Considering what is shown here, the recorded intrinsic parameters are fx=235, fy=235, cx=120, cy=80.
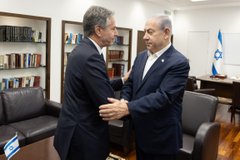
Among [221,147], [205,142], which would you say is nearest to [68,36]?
[221,147]

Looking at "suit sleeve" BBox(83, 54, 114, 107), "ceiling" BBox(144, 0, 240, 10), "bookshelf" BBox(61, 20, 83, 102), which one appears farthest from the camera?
"ceiling" BBox(144, 0, 240, 10)

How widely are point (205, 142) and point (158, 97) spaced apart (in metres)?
0.79

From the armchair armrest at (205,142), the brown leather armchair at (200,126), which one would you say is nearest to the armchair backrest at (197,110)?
the brown leather armchair at (200,126)

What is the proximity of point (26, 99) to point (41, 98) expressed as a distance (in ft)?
0.88

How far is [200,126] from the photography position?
2.17 metres

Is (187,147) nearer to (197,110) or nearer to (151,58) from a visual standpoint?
(197,110)

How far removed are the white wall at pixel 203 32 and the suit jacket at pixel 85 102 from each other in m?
7.23

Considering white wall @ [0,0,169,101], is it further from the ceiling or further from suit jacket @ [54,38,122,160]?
suit jacket @ [54,38,122,160]

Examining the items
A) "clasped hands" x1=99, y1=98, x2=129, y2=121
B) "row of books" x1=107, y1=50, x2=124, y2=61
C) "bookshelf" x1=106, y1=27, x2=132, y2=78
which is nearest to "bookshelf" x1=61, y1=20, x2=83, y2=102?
"row of books" x1=107, y1=50, x2=124, y2=61

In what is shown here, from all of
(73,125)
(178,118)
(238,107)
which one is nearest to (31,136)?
(73,125)

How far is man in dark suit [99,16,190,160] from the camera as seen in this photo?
1.53 metres

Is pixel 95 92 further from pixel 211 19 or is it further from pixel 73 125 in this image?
pixel 211 19

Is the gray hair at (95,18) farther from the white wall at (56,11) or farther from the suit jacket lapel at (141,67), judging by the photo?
the white wall at (56,11)

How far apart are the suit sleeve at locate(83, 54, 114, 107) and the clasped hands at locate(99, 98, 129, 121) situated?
36mm
